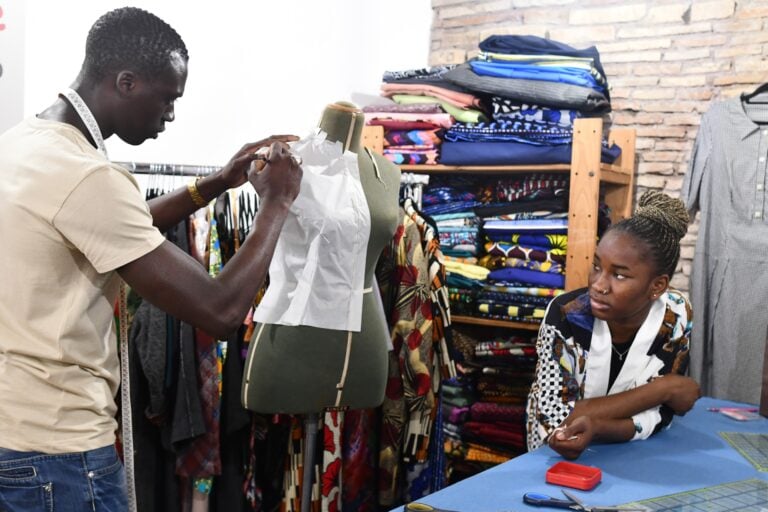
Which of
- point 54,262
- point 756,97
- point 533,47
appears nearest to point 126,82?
point 54,262

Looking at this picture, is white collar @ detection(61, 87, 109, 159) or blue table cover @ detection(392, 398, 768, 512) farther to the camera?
blue table cover @ detection(392, 398, 768, 512)

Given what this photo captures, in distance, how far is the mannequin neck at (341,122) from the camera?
2.30m

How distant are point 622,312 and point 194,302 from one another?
1209 mm

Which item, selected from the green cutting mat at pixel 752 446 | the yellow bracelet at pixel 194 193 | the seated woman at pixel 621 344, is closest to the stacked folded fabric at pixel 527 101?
the seated woman at pixel 621 344

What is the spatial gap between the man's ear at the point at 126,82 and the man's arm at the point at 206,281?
312 millimetres

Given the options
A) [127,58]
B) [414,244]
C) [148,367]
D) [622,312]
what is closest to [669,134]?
[414,244]

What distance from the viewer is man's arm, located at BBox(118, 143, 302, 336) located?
1290mm

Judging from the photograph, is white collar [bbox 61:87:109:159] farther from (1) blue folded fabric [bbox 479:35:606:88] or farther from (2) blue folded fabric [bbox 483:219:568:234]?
(1) blue folded fabric [bbox 479:35:606:88]

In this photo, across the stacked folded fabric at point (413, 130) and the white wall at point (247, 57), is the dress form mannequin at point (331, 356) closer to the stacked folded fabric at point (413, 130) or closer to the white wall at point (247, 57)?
the white wall at point (247, 57)

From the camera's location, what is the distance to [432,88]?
358 cm

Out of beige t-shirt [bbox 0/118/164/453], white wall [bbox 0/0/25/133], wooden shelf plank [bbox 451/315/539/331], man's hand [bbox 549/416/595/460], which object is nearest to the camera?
beige t-shirt [bbox 0/118/164/453]

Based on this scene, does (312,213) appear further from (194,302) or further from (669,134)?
(669,134)

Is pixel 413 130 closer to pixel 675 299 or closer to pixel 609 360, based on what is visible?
pixel 675 299

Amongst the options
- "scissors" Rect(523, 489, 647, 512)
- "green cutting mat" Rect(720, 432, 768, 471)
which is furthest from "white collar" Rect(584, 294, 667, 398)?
"scissors" Rect(523, 489, 647, 512)
